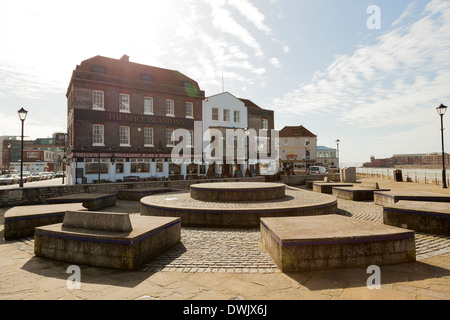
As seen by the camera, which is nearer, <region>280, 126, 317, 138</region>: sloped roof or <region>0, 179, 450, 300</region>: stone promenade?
<region>0, 179, 450, 300</region>: stone promenade

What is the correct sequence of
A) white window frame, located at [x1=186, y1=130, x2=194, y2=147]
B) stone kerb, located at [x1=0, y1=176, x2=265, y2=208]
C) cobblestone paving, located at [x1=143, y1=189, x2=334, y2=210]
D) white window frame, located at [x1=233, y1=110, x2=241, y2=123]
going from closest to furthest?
cobblestone paving, located at [x1=143, y1=189, x2=334, y2=210], stone kerb, located at [x1=0, y1=176, x2=265, y2=208], white window frame, located at [x1=186, y1=130, x2=194, y2=147], white window frame, located at [x1=233, y1=110, x2=241, y2=123]

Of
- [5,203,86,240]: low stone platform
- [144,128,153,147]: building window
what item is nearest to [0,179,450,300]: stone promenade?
[5,203,86,240]: low stone platform

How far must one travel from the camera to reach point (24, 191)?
14.9m

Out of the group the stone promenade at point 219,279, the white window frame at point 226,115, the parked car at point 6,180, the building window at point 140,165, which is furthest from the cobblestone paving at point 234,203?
the parked car at point 6,180

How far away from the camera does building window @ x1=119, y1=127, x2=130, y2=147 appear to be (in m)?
26.5

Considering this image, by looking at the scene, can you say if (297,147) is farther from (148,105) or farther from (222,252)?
(222,252)

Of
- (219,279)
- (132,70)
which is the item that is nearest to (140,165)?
(132,70)

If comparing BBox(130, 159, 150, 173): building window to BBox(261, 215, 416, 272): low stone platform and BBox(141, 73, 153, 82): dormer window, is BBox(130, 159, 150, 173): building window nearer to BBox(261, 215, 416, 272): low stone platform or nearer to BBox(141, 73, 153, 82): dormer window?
BBox(141, 73, 153, 82): dormer window

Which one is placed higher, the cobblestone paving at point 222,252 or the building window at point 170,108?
the building window at point 170,108

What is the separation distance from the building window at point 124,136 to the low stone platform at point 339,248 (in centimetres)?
2456

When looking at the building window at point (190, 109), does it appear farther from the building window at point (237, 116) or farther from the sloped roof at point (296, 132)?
the sloped roof at point (296, 132)

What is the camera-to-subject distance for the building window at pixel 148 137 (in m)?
27.9
